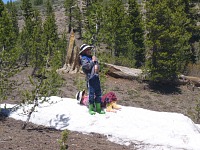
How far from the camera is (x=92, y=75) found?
7.49m

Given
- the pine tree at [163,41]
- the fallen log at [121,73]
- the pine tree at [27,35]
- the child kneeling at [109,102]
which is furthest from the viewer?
the pine tree at [27,35]

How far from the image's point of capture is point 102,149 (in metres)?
6.09

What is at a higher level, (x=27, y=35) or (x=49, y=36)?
(x=49, y=36)

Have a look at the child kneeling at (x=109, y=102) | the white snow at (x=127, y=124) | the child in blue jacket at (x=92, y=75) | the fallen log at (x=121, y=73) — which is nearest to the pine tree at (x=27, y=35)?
the fallen log at (x=121, y=73)

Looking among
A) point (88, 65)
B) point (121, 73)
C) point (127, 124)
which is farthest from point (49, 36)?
point (127, 124)

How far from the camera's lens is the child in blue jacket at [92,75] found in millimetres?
7465

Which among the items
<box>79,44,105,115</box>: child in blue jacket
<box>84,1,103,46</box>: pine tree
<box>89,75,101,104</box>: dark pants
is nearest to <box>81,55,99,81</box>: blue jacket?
<box>79,44,105,115</box>: child in blue jacket

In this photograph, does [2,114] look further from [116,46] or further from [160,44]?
[116,46]

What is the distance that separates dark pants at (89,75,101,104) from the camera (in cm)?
755

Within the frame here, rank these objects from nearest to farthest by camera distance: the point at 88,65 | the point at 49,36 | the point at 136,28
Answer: the point at 88,65
the point at 49,36
the point at 136,28

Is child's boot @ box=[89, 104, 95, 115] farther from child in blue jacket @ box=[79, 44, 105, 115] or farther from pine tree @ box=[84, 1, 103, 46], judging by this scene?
pine tree @ box=[84, 1, 103, 46]

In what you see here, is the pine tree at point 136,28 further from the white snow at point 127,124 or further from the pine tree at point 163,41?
the white snow at point 127,124

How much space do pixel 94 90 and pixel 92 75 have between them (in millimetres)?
374

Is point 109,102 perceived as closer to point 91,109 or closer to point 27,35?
point 91,109
